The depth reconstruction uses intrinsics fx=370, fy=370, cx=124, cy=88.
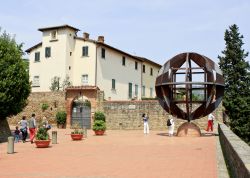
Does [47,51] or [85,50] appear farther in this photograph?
[47,51]

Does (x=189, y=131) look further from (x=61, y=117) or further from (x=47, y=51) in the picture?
(x=47, y=51)

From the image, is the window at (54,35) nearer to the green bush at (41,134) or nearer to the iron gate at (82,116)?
the iron gate at (82,116)

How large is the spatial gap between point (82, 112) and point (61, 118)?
217cm

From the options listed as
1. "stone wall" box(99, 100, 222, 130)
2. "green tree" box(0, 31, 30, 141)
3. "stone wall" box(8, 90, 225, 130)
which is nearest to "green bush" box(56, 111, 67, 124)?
"stone wall" box(8, 90, 225, 130)

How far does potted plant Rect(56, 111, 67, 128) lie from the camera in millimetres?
37062

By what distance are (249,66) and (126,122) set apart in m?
14.3

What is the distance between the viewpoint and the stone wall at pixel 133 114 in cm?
3472

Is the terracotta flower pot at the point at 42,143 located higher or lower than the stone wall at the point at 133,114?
lower

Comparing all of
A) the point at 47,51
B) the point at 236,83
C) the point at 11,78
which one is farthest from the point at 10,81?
the point at 236,83

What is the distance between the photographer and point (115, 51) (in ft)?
148

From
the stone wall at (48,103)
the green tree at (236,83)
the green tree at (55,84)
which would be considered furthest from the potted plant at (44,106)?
the green tree at (236,83)

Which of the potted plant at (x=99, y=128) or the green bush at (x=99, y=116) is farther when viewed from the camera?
the green bush at (x=99, y=116)

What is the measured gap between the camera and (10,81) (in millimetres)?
21703

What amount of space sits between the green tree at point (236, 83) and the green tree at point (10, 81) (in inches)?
870
